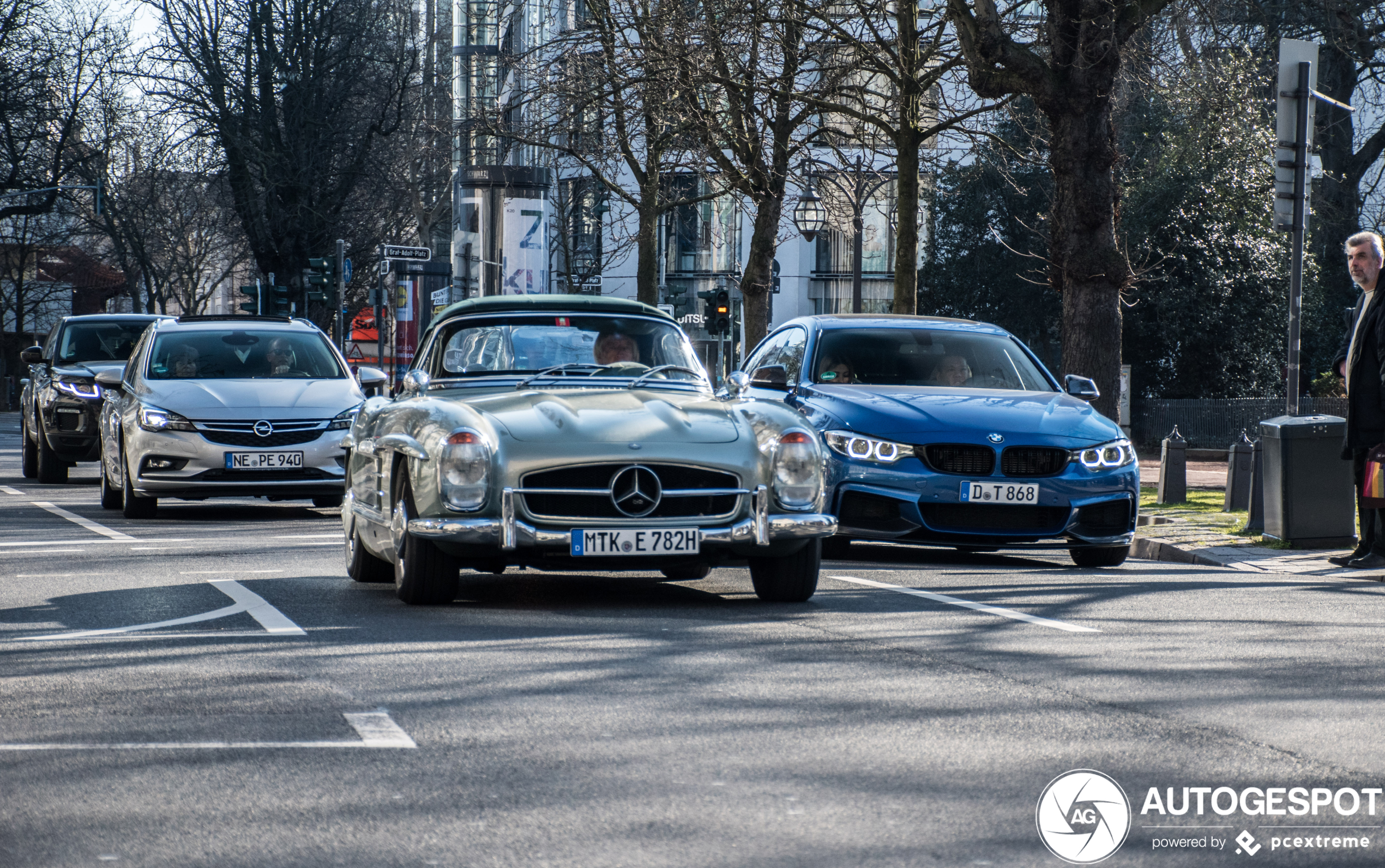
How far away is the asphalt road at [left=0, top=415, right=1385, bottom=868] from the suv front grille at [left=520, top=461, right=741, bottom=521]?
465mm

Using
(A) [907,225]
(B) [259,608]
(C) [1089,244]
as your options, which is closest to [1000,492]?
(B) [259,608]

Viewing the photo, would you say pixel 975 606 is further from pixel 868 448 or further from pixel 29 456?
pixel 29 456

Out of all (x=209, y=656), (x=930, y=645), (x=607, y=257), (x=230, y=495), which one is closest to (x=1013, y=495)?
(x=930, y=645)

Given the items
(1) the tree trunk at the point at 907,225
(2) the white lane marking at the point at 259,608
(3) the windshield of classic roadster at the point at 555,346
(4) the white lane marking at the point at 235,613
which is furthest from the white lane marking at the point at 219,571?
(1) the tree trunk at the point at 907,225

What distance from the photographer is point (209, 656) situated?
7340mm

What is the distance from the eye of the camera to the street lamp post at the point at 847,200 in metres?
28.3

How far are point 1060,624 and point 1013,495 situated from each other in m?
3.13

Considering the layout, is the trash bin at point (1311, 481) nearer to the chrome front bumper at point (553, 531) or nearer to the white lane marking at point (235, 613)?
the chrome front bumper at point (553, 531)

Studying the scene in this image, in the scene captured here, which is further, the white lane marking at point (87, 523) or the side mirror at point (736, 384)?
→ the white lane marking at point (87, 523)

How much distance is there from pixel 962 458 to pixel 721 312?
2804cm

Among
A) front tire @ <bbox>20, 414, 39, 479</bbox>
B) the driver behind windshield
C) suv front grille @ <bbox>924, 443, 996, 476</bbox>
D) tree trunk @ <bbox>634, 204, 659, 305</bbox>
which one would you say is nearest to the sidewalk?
suv front grille @ <bbox>924, 443, 996, 476</bbox>

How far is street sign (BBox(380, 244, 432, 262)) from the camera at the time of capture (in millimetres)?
31422

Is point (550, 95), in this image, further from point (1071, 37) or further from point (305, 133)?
point (305, 133)

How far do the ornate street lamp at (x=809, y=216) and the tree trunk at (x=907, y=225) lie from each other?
8.27 metres
